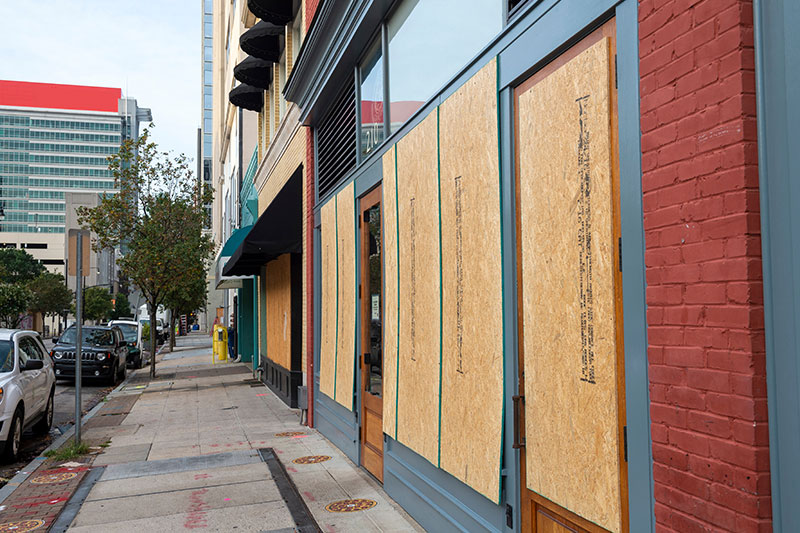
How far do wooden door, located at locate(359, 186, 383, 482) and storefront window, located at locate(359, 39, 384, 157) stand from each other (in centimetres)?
64

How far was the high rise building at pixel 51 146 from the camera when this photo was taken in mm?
146750

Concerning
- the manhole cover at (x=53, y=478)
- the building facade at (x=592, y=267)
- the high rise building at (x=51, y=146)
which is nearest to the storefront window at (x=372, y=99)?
the building facade at (x=592, y=267)

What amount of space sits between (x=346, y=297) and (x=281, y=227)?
4128 millimetres

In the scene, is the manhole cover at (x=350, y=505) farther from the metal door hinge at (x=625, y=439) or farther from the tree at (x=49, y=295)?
the tree at (x=49, y=295)

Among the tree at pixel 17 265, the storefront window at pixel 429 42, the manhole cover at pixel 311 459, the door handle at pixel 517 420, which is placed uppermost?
the tree at pixel 17 265

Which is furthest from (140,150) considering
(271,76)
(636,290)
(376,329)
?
(636,290)

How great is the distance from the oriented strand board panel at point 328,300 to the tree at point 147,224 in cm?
1269

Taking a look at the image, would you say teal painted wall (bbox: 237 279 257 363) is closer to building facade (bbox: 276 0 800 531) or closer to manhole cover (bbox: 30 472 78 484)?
manhole cover (bbox: 30 472 78 484)

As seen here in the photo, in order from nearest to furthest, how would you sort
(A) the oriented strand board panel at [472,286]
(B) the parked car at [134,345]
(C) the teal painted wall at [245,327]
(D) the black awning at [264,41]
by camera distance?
(A) the oriented strand board panel at [472,286]
(D) the black awning at [264,41]
(B) the parked car at [134,345]
(C) the teal painted wall at [245,327]

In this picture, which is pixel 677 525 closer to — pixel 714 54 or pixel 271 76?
pixel 714 54

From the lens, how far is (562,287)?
11.8 feet

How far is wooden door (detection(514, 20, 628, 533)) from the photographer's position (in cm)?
320

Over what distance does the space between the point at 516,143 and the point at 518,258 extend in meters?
0.71

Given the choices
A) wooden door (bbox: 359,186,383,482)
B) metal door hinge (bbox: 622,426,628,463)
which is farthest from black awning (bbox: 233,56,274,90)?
metal door hinge (bbox: 622,426,628,463)
